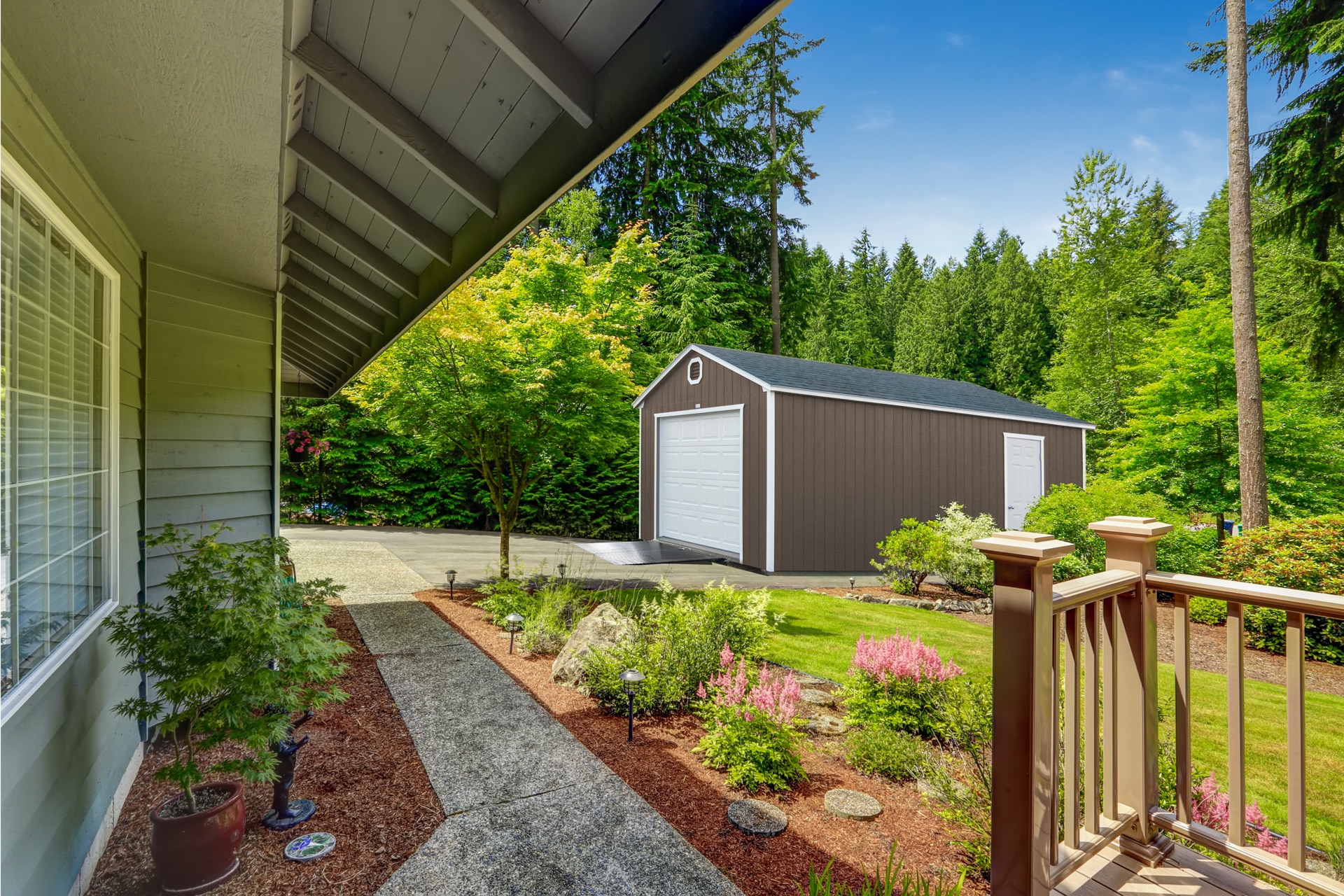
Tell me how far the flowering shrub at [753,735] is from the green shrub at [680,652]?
48cm

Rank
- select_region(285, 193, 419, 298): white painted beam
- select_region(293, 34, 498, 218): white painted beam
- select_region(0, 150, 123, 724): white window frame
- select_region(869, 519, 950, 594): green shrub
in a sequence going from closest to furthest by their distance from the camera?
select_region(293, 34, 498, 218): white painted beam < select_region(0, 150, 123, 724): white window frame < select_region(285, 193, 419, 298): white painted beam < select_region(869, 519, 950, 594): green shrub

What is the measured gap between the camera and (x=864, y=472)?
32.4 feet

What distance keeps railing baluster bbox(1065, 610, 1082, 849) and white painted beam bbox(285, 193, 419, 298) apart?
3.60 metres

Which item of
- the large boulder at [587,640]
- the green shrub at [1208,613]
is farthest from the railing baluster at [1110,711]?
the green shrub at [1208,613]

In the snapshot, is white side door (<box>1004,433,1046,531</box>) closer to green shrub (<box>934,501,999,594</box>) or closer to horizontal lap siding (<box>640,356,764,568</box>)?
green shrub (<box>934,501,999,594</box>)

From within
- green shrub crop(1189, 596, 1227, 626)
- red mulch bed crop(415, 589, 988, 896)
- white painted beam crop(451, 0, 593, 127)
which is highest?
white painted beam crop(451, 0, 593, 127)

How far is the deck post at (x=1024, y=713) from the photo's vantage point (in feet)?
5.43

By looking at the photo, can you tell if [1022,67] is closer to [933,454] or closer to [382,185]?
[933,454]

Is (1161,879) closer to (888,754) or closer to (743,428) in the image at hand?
(888,754)

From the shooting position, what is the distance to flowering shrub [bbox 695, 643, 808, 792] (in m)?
2.86

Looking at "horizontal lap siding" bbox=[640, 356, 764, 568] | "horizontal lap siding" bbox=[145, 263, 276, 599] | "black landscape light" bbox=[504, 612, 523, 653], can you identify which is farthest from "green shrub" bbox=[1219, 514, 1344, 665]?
"horizontal lap siding" bbox=[145, 263, 276, 599]

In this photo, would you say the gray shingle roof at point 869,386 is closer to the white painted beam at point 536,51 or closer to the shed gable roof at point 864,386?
the shed gable roof at point 864,386

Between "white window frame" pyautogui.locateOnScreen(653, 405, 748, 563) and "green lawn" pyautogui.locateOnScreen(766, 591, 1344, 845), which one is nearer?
"green lawn" pyautogui.locateOnScreen(766, 591, 1344, 845)

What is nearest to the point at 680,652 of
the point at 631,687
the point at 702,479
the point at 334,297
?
the point at 631,687
